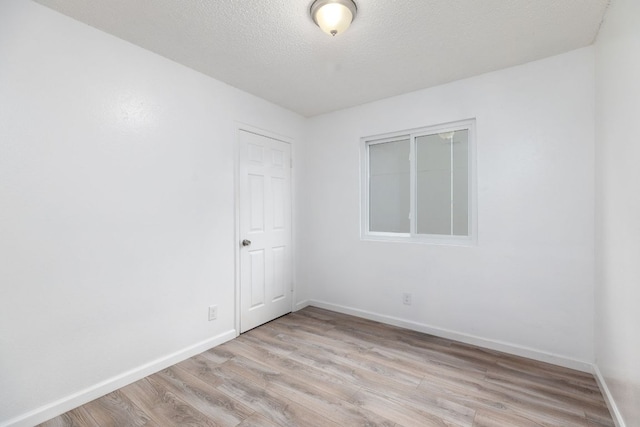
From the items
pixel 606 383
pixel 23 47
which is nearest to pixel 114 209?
pixel 23 47

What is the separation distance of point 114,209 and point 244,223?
3.86 ft

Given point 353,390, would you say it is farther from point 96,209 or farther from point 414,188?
point 96,209

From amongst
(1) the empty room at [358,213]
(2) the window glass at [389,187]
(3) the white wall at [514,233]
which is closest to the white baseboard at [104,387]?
(1) the empty room at [358,213]

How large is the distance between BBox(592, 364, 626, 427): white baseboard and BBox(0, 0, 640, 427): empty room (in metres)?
0.03

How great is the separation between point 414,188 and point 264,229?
5.65 feet

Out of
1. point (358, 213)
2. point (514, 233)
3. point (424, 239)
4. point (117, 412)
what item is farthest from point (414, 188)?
point (117, 412)

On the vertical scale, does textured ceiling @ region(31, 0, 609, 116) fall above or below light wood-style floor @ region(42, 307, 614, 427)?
above

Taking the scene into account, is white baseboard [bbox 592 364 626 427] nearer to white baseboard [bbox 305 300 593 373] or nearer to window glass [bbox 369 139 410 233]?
white baseboard [bbox 305 300 593 373]

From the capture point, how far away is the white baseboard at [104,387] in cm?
166

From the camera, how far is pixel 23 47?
166 centimetres

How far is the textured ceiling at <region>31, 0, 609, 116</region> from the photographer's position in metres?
1.75

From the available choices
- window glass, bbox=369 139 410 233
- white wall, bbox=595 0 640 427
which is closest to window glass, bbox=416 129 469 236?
window glass, bbox=369 139 410 233

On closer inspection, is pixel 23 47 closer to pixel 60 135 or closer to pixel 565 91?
pixel 60 135

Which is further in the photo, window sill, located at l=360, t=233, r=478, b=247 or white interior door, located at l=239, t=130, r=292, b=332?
Result: white interior door, located at l=239, t=130, r=292, b=332
